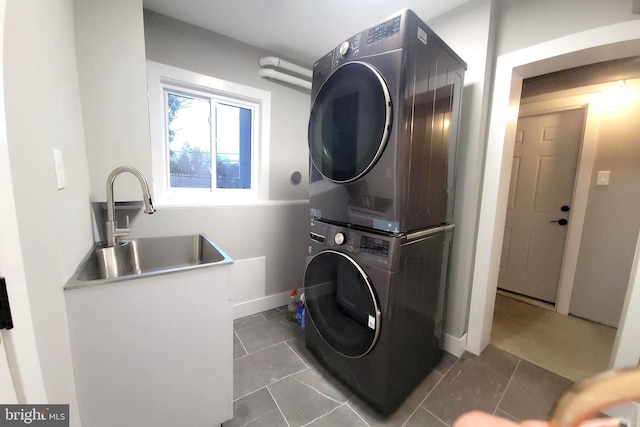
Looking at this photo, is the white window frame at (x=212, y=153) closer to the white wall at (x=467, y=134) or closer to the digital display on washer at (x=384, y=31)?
the digital display on washer at (x=384, y=31)

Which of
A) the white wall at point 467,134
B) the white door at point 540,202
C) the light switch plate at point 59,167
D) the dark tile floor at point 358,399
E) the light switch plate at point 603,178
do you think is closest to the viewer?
the light switch plate at point 59,167

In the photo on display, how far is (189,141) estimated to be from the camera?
1.97 m

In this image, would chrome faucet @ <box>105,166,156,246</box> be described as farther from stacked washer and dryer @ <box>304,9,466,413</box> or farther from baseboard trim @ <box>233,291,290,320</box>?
baseboard trim @ <box>233,291,290,320</box>

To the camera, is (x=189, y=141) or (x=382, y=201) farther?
(x=189, y=141)

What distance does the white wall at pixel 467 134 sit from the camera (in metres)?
1.54

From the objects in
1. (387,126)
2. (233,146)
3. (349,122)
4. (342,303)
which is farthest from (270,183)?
(387,126)

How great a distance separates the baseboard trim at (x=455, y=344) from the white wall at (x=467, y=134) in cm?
3

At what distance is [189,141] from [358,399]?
85.3 inches

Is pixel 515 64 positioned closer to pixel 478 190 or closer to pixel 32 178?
pixel 478 190

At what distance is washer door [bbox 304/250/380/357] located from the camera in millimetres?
1236

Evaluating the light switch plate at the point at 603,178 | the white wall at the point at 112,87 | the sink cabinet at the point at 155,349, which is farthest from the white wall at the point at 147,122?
the light switch plate at the point at 603,178

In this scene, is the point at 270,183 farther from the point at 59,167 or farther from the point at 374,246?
the point at 59,167

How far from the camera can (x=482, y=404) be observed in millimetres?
1366

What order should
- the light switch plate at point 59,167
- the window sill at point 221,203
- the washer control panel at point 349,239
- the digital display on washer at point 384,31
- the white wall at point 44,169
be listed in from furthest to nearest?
the window sill at point 221,203, the washer control panel at point 349,239, the digital display on washer at point 384,31, the light switch plate at point 59,167, the white wall at point 44,169
